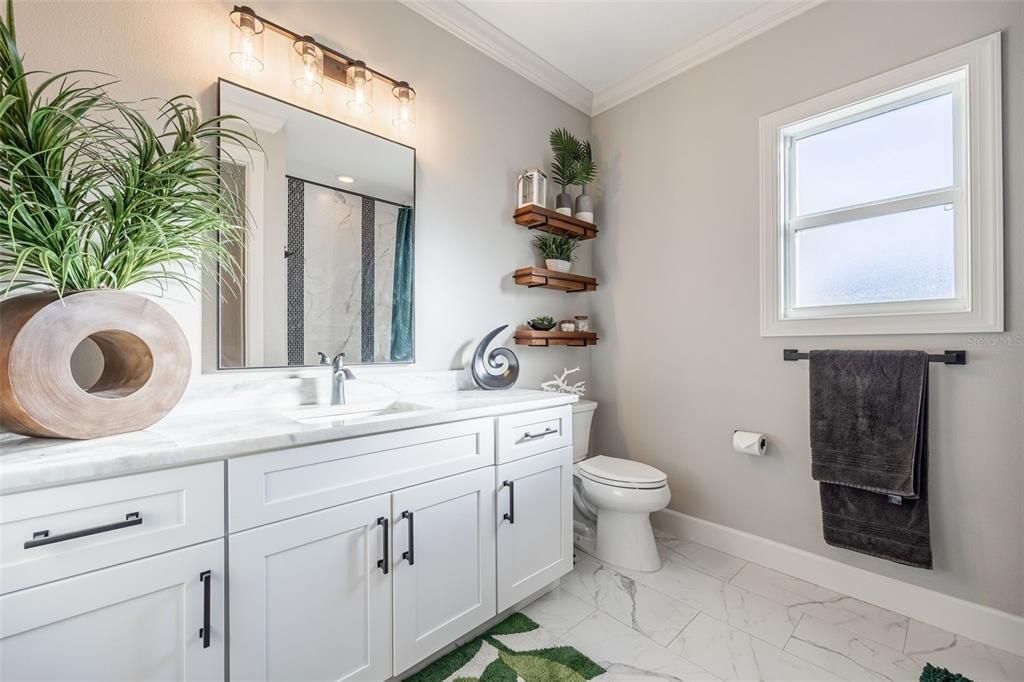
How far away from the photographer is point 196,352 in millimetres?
1420

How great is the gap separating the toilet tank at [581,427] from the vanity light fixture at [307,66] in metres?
1.91

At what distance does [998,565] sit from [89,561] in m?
2.72

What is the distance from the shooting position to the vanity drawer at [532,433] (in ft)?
5.44

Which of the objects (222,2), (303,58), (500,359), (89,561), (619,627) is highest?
(222,2)

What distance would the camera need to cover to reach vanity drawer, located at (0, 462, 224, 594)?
782 millimetres

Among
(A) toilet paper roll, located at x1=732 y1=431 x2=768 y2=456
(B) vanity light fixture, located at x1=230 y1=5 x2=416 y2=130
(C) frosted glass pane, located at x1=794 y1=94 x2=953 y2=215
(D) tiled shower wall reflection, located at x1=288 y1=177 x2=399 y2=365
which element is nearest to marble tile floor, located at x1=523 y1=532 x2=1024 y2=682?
(A) toilet paper roll, located at x1=732 y1=431 x2=768 y2=456

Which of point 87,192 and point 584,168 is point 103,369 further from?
point 584,168

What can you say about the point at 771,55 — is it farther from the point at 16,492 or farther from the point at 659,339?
the point at 16,492

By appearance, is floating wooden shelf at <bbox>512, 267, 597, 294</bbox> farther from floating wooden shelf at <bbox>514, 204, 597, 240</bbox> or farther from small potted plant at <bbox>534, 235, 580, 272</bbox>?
floating wooden shelf at <bbox>514, 204, 597, 240</bbox>

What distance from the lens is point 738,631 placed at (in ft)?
5.41

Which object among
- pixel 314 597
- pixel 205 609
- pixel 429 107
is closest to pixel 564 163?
pixel 429 107

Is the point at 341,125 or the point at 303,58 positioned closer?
the point at 303,58

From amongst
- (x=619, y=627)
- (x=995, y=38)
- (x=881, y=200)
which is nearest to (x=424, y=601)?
(x=619, y=627)
